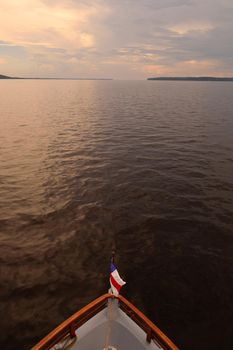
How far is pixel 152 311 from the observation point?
11742 mm

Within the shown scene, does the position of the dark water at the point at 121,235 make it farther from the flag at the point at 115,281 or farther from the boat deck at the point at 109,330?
the flag at the point at 115,281

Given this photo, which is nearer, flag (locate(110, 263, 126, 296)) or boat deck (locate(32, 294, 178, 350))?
boat deck (locate(32, 294, 178, 350))

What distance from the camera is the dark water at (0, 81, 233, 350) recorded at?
37.9 feet

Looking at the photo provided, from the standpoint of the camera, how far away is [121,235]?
54.1 ft

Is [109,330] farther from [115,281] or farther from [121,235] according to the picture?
[121,235]

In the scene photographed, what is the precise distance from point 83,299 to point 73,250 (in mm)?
3484

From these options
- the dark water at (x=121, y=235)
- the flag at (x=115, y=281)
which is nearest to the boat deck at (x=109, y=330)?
the flag at (x=115, y=281)

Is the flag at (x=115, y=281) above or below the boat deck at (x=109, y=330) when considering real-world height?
above

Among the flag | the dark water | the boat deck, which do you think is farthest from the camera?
the dark water

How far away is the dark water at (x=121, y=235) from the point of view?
11555mm

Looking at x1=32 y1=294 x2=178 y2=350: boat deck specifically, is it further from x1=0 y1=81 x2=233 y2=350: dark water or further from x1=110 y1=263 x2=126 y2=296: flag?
x1=0 y1=81 x2=233 y2=350: dark water

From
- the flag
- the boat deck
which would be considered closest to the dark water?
the boat deck

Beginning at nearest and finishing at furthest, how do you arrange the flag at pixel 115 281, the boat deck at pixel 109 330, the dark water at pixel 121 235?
the boat deck at pixel 109 330
the flag at pixel 115 281
the dark water at pixel 121 235

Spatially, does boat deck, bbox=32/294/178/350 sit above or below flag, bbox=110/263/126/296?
below
